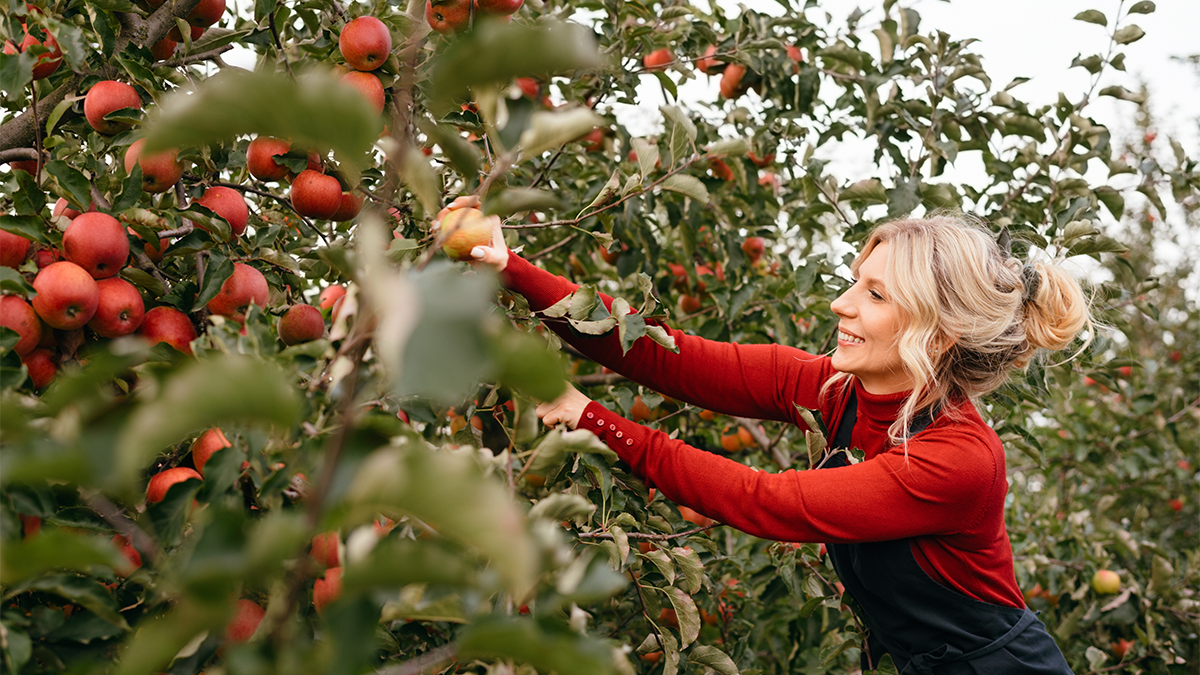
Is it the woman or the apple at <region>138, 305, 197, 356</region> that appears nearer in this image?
the apple at <region>138, 305, 197, 356</region>

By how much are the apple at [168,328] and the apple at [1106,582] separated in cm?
282

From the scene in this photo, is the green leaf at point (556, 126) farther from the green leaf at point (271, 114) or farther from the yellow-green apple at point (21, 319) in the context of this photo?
the yellow-green apple at point (21, 319)

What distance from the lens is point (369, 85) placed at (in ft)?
4.29

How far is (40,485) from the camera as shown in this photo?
830 millimetres

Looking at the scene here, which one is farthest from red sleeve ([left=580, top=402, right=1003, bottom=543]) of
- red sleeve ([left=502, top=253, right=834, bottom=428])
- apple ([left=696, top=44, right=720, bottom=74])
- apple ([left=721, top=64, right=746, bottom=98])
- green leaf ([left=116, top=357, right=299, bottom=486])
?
apple ([left=721, top=64, right=746, bottom=98])

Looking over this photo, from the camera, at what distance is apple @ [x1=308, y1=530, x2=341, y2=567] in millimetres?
888

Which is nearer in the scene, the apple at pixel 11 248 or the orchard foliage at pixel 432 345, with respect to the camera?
the orchard foliage at pixel 432 345

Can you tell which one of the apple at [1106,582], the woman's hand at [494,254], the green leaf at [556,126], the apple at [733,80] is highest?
the green leaf at [556,126]

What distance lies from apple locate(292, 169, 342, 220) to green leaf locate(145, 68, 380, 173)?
2.82 feet

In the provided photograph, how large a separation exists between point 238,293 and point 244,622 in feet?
1.68

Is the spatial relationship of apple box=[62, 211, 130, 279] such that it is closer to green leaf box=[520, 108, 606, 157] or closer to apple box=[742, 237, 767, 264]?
green leaf box=[520, 108, 606, 157]

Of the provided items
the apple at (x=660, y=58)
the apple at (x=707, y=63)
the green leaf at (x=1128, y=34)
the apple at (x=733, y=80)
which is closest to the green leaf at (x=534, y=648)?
the apple at (x=707, y=63)

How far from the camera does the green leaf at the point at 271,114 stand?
0.49 metres

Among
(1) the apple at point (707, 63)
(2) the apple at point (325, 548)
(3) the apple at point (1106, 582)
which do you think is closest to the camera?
(2) the apple at point (325, 548)
